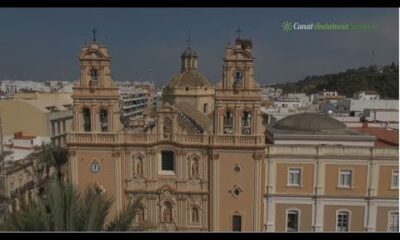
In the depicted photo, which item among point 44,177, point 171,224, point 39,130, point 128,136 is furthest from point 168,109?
point 39,130

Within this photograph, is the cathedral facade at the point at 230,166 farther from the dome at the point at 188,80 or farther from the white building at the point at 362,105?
the white building at the point at 362,105

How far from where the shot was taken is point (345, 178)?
26.5 feet

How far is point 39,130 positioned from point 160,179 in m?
4.94

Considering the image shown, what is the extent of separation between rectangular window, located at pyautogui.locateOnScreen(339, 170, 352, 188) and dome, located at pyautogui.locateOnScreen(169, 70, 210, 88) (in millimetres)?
5159

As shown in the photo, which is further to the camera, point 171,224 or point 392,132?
point 392,132

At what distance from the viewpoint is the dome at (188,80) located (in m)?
11.8

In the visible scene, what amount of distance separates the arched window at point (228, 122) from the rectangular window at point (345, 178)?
7.88 feet

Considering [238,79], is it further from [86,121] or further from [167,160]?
[86,121]

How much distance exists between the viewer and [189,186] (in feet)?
27.7

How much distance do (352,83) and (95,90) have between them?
20649 millimetres

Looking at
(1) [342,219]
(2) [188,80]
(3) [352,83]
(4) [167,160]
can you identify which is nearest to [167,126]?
(4) [167,160]

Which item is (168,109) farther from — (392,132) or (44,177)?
(392,132)

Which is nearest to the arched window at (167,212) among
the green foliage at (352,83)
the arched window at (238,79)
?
the arched window at (238,79)
